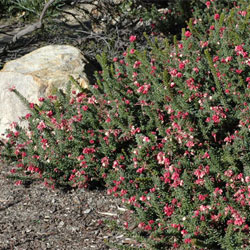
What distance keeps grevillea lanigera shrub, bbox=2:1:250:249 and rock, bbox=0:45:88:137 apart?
0.48m

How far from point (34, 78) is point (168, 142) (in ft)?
7.33

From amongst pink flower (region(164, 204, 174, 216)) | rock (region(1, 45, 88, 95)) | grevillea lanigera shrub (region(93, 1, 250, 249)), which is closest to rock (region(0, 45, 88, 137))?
rock (region(1, 45, 88, 95))

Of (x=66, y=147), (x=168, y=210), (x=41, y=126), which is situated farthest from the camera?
(x=41, y=126)

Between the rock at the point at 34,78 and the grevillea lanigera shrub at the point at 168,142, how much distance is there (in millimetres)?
481

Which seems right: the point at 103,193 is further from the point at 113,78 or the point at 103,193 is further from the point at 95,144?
the point at 113,78

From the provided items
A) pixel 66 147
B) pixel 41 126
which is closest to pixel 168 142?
pixel 66 147

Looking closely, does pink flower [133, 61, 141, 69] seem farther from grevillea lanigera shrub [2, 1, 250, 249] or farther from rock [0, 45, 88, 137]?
rock [0, 45, 88, 137]

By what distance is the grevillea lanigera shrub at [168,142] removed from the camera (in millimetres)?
3207

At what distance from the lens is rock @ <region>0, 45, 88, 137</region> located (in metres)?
5.14

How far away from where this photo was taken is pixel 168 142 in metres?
3.62

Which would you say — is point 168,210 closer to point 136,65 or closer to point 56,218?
point 56,218

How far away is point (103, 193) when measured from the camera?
420 centimetres

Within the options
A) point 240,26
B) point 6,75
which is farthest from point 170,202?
point 6,75

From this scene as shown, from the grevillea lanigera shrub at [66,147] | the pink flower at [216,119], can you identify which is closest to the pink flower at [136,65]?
the grevillea lanigera shrub at [66,147]
